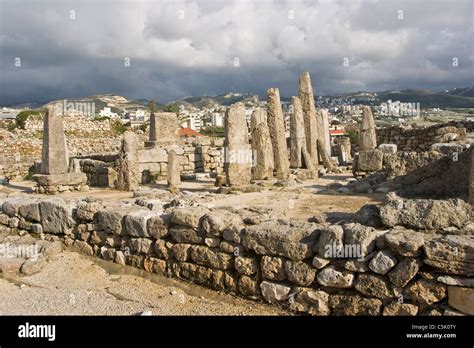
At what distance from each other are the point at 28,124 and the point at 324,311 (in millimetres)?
28159

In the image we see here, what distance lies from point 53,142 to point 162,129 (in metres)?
5.37

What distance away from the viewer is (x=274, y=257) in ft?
16.4

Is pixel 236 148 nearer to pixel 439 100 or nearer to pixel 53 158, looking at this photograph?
pixel 53 158

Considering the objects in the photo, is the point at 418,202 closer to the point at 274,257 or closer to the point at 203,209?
the point at 274,257

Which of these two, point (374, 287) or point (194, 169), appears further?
point (194, 169)

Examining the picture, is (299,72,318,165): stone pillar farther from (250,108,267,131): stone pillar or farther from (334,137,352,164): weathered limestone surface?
(250,108,267,131): stone pillar

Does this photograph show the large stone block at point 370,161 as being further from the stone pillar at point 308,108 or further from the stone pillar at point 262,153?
the stone pillar at point 308,108

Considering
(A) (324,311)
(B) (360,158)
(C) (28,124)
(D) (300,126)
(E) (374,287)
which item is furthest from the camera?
(C) (28,124)

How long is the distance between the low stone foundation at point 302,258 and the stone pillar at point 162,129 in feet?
31.0

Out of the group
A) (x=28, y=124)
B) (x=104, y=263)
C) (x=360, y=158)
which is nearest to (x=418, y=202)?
(x=104, y=263)

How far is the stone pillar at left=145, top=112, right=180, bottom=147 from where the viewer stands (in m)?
16.4

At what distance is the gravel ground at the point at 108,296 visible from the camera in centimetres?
517

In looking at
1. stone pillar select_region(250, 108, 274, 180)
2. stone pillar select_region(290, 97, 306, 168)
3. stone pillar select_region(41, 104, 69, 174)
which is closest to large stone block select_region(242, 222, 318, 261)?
stone pillar select_region(250, 108, 274, 180)

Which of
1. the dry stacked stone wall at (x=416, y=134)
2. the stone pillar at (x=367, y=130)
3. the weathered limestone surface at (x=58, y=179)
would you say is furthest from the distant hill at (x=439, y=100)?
the weathered limestone surface at (x=58, y=179)
